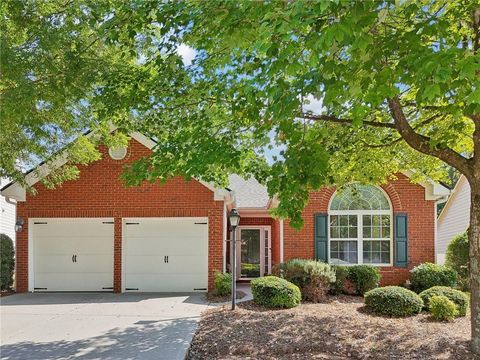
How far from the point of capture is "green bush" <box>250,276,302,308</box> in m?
11.4

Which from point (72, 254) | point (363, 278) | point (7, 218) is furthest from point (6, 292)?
point (363, 278)

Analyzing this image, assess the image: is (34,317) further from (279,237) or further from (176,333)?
(279,237)

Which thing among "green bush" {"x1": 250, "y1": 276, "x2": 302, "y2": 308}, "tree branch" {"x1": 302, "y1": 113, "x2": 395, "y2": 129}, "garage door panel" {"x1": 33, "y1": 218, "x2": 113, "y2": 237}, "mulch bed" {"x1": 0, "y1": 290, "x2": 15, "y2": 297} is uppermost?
"tree branch" {"x1": 302, "y1": 113, "x2": 395, "y2": 129}

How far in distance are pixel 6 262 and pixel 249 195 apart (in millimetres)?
8453

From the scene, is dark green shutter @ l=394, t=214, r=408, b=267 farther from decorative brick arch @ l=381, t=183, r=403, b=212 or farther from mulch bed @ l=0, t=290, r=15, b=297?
mulch bed @ l=0, t=290, r=15, b=297

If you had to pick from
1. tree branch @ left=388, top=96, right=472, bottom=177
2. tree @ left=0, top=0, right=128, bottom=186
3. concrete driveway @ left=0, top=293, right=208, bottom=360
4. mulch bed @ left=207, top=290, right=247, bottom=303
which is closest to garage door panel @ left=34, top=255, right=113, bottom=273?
concrete driveway @ left=0, top=293, right=208, bottom=360

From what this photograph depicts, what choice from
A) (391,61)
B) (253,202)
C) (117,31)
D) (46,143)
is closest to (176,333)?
(46,143)

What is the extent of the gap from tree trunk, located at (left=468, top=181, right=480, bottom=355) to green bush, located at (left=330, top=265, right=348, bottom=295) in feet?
20.1

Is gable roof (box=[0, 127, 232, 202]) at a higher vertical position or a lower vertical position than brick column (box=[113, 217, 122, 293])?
higher

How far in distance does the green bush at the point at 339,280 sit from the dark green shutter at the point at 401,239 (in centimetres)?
211

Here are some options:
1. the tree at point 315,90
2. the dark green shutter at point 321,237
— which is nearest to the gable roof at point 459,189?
the dark green shutter at point 321,237

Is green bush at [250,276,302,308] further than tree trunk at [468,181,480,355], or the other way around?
green bush at [250,276,302,308]

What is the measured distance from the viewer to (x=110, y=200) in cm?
1486

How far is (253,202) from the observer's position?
17.3 metres
